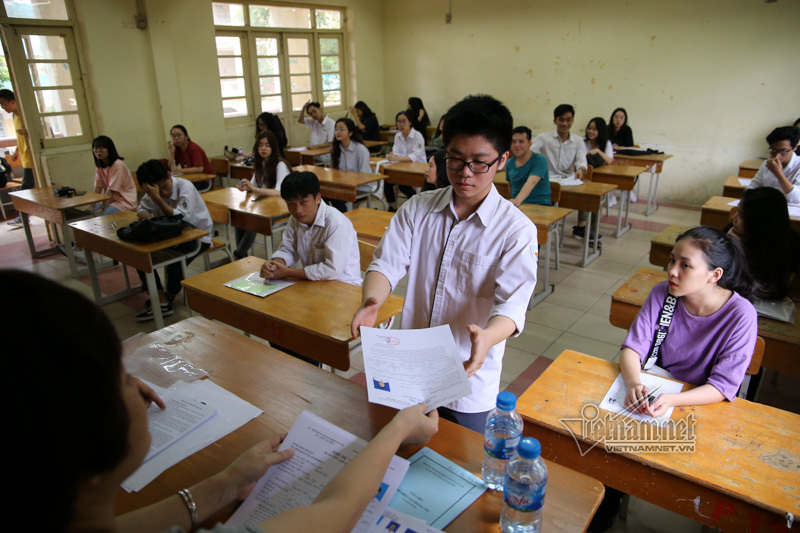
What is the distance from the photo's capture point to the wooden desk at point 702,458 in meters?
1.20

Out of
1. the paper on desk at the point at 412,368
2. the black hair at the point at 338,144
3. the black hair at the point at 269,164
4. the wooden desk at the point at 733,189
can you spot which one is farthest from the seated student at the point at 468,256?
the wooden desk at the point at 733,189

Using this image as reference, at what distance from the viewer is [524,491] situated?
0.85 m

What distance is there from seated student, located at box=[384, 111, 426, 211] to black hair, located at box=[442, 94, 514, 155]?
16.5ft

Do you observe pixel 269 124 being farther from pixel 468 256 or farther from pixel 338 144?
pixel 468 256

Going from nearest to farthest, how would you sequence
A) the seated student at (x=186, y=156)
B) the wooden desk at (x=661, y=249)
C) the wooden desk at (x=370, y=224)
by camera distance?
the wooden desk at (x=661, y=249) → the wooden desk at (x=370, y=224) → the seated student at (x=186, y=156)

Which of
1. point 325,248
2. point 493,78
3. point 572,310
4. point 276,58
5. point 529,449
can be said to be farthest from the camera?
point 493,78

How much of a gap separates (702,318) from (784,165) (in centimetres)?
356

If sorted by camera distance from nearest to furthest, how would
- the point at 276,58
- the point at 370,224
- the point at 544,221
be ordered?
the point at 370,224
the point at 544,221
the point at 276,58

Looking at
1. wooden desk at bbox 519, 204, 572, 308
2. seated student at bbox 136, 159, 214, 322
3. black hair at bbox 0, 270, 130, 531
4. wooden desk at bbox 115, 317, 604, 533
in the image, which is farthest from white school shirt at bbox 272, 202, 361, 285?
black hair at bbox 0, 270, 130, 531

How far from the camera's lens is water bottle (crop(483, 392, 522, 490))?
0.99 meters

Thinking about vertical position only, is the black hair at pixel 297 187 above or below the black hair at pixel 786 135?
below

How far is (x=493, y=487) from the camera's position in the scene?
99 centimetres

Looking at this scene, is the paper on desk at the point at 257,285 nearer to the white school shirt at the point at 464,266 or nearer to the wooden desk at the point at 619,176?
the white school shirt at the point at 464,266

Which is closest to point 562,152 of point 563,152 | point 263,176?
point 563,152
